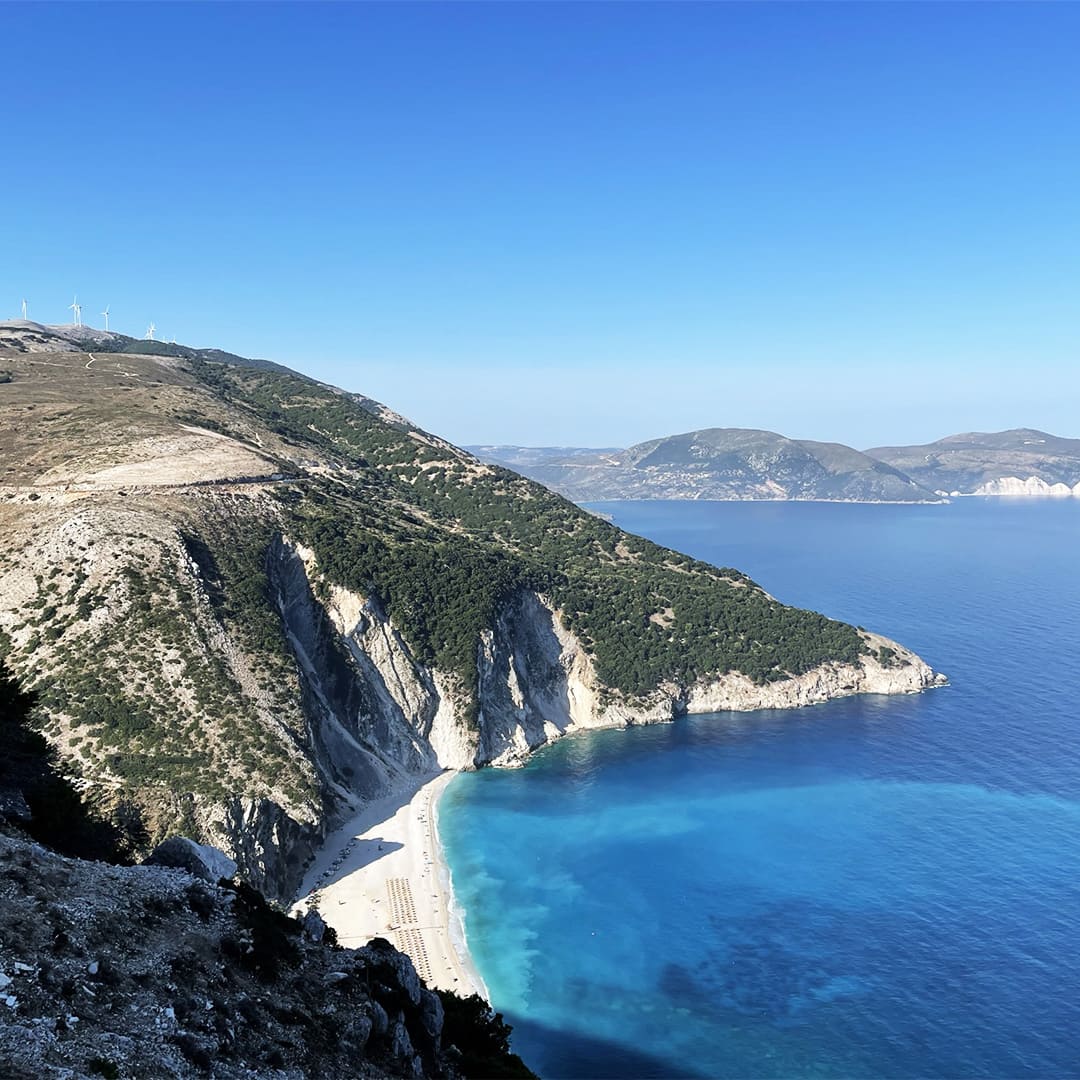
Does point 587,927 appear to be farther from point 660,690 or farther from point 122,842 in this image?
point 660,690

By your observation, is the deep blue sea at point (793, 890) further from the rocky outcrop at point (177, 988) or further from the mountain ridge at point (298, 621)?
the rocky outcrop at point (177, 988)

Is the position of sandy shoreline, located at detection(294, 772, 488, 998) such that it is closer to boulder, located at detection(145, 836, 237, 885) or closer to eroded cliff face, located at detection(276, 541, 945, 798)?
eroded cliff face, located at detection(276, 541, 945, 798)

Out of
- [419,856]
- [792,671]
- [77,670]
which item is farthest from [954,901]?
[77,670]

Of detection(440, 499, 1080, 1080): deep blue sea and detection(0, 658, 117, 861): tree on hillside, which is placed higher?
detection(0, 658, 117, 861): tree on hillside

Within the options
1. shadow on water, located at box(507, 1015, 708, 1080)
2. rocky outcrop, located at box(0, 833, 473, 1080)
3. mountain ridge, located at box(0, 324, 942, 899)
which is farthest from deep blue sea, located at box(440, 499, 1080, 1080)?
rocky outcrop, located at box(0, 833, 473, 1080)

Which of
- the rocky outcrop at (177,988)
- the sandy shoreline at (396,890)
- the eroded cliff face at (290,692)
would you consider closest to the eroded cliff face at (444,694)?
the eroded cliff face at (290,692)
